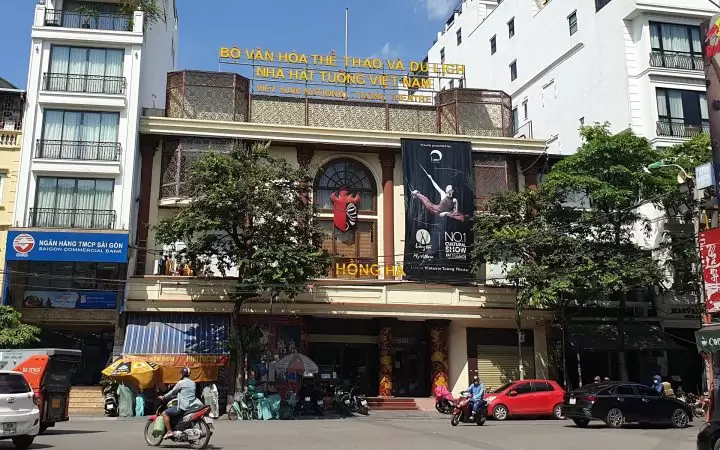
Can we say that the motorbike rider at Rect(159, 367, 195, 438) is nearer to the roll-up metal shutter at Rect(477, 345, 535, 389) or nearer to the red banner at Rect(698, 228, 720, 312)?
the red banner at Rect(698, 228, 720, 312)

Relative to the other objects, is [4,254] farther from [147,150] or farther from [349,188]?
[349,188]

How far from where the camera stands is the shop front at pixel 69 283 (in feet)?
87.5

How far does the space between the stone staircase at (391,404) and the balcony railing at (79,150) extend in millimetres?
15022

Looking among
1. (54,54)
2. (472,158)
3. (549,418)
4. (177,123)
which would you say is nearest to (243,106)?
(177,123)

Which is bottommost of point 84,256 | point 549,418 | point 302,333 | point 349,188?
point 549,418

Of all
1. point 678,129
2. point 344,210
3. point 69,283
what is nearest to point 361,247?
point 344,210

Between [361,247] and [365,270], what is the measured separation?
132 cm

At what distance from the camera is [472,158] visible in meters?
31.5

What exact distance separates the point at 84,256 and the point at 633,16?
28074 mm

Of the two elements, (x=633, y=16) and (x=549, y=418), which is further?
(x=633, y=16)

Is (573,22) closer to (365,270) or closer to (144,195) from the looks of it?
(365,270)

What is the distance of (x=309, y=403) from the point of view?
2644 centimetres

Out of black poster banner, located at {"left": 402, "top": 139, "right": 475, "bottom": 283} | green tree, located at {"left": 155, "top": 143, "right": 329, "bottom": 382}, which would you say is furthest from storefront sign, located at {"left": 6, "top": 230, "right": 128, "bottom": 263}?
black poster banner, located at {"left": 402, "top": 139, "right": 475, "bottom": 283}

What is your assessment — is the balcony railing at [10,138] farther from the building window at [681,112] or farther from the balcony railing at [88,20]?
the building window at [681,112]
